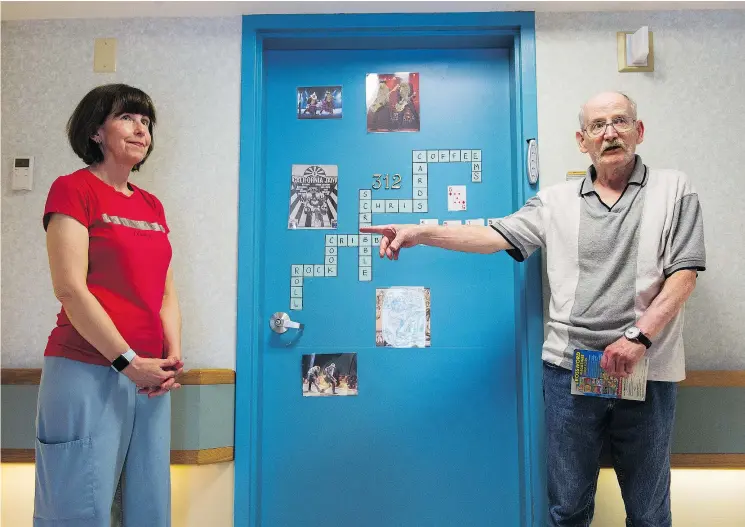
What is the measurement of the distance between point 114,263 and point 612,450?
1550mm

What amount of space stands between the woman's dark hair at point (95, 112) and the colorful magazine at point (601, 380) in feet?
4.91

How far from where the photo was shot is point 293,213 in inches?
93.4

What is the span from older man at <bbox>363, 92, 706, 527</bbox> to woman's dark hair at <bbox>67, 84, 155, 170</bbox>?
0.82m

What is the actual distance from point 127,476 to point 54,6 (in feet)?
5.65

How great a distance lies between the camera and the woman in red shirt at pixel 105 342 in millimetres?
1591

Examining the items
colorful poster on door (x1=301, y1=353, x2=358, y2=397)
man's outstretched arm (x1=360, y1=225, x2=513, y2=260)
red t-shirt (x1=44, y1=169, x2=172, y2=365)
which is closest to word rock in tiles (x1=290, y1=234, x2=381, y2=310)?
colorful poster on door (x1=301, y1=353, x2=358, y2=397)

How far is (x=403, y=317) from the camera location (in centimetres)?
231

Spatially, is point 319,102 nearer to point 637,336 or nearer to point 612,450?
point 637,336

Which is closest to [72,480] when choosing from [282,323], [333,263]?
[282,323]

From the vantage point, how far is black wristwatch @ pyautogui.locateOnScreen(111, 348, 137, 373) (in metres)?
1.63

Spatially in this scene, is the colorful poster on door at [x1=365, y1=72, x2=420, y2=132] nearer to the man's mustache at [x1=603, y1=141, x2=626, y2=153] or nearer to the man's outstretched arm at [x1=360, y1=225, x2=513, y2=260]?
the man's outstretched arm at [x1=360, y1=225, x2=513, y2=260]

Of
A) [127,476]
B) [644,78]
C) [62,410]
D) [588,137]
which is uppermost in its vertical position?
[644,78]

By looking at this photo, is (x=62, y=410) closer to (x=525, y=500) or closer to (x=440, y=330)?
(x=440, y=330)

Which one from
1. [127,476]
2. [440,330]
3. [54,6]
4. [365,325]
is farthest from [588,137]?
[54,6]
